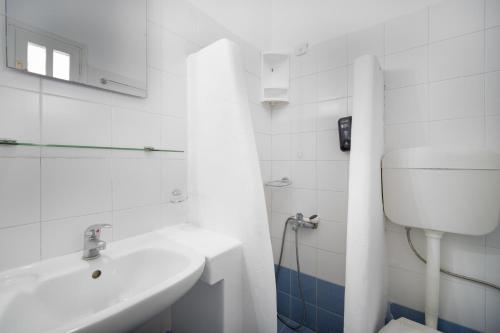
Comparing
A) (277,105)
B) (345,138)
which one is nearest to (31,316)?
(345,138)

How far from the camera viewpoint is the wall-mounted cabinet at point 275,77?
154cm

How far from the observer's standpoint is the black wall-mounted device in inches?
47.9

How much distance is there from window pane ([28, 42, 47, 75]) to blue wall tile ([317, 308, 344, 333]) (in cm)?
186

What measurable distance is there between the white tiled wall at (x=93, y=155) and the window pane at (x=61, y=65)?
0.03m

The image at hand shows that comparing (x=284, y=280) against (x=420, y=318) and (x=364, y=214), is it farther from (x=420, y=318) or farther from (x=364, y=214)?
(x=364, y=214)

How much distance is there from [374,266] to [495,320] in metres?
0.59

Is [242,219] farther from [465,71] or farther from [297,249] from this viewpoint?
[465,71]

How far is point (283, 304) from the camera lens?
158 cm

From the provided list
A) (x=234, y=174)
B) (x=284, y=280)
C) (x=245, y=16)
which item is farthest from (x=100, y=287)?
(x=245, y=16)

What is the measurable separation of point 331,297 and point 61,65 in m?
1.79

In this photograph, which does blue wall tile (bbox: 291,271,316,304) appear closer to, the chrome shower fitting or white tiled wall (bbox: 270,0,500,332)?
white tiled wall (bbox: 270,0,500,332)

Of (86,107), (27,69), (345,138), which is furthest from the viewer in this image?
(345,138)

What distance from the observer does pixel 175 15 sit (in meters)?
1.09

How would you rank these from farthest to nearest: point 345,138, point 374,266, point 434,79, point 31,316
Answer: point 345,138, point 434,79, point 374,266, point 31,316
